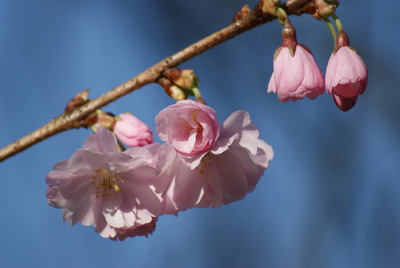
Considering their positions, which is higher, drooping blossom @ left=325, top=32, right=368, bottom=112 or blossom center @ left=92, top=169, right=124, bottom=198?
blossom center @ left=92, top=169, right=124, bottom=198

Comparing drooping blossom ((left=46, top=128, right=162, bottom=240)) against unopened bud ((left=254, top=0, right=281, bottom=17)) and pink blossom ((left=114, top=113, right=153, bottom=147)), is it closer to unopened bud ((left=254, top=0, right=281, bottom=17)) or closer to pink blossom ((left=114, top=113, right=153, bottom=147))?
pink blossom ((left=114, top=113, right=153, bottom=147))

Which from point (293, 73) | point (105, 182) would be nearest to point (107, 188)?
point (105, 182)

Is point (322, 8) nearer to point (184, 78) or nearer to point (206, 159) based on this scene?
point (184, 78)

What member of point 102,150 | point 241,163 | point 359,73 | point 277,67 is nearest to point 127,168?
point 102,150

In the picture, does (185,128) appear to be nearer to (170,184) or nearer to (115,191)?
(170,184)

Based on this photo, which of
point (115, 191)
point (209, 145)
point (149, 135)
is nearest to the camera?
point (209, 145)

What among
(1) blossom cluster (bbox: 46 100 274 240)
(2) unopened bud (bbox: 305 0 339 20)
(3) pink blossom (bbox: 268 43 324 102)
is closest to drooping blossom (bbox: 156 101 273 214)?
(1) blossom cluster (bbox: 46 100 274 240)

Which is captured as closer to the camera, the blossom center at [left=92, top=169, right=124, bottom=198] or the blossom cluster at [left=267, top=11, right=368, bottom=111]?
the blossom cluster at [left=267, top=11, right=368, bottom=111]
